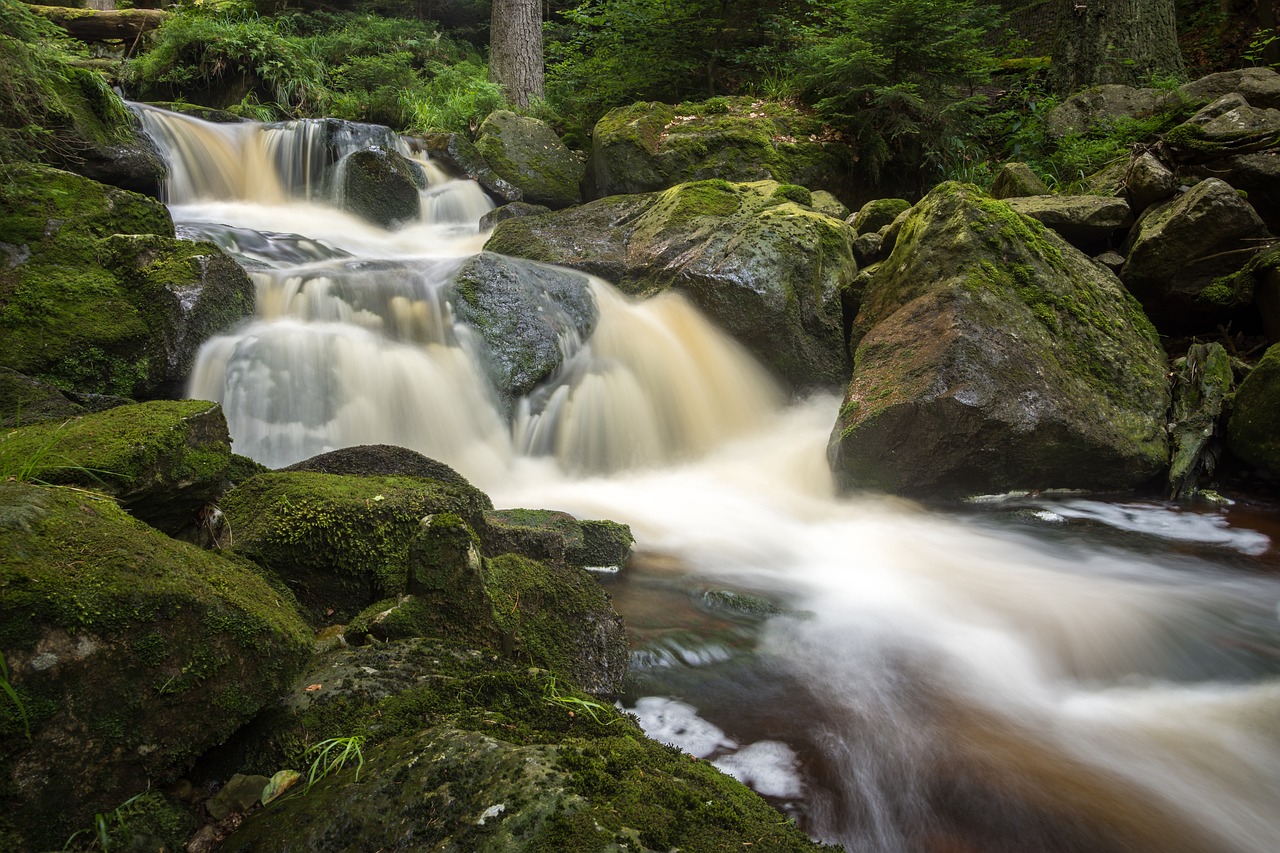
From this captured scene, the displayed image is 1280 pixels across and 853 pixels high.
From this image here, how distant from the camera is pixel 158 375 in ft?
16.7

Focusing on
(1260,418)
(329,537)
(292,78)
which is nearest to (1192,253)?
(1260,418)

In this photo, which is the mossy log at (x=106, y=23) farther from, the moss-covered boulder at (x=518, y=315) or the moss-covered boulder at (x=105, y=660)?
the moss-covered boulder at (x=105, y=660)

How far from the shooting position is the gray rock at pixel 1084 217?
283 inches

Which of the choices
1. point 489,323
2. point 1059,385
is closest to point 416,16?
point 489,323

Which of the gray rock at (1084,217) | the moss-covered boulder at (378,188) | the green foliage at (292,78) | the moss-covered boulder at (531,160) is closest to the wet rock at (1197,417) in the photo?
the gray rock at (1084,217)

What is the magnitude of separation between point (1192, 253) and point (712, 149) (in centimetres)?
581

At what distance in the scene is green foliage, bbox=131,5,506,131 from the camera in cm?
1241

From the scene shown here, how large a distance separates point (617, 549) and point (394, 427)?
7.95 ft

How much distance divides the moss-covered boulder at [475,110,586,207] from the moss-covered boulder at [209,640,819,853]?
10.1m

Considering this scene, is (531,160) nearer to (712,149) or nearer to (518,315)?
(712,149)

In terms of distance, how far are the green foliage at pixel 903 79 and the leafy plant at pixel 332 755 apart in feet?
32.4

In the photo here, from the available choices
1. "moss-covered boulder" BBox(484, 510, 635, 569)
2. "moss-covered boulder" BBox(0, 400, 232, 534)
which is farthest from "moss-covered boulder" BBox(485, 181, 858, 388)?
"moss-covered boulder" BBox(0, 400, 232, 534)

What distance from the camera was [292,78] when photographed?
517 inches

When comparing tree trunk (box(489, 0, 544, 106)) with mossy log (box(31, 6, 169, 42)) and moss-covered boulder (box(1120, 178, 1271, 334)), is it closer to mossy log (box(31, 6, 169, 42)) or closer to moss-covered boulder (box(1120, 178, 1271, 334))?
Answer: mossy log (box(31, 6, 169, 42))
